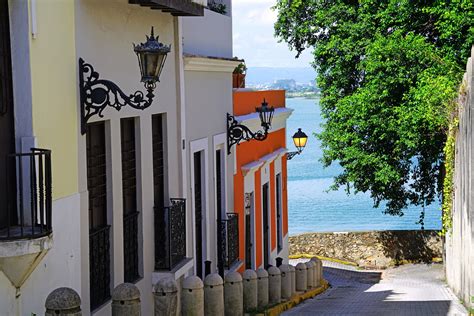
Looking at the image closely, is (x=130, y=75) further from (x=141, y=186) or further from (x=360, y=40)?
(x=360, y=40)

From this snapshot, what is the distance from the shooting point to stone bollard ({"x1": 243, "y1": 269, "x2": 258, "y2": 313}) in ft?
44.4

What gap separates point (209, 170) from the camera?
605 inches

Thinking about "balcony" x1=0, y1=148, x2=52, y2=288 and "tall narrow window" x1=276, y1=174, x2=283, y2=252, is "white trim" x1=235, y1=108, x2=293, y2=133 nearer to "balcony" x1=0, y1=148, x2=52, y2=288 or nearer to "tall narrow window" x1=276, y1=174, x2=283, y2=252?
"tall narrow window" x1=276, y1=174, x2=283, y2=252

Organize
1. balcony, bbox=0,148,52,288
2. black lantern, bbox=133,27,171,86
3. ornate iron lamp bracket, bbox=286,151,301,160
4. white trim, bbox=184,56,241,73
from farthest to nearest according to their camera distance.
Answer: ornate iron lamp bracket, bbox=286,151,301,160 → white trim, bbox=184,56,241,73 → black lantern, bbox=133,27,171,86 → balcony, bbox=0,148,52,288

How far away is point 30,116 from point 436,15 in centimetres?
1640

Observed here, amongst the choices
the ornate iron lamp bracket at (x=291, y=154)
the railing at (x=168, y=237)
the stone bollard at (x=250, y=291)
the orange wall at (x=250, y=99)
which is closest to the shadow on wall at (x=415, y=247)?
the ornate iron lamp bracket at (x=291, y=154)

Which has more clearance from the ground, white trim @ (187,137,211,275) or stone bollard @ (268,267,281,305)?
white trim @ (187,137,211,275)

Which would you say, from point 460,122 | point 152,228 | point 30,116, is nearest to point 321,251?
point 460,122

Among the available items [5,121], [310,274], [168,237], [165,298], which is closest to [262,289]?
[168,237]

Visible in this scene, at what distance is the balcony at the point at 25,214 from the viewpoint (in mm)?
6775

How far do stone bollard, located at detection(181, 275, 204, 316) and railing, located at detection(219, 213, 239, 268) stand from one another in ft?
15.0

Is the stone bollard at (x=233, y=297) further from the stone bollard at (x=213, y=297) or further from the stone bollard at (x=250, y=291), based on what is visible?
the stone bollard at (x=250, y=291)

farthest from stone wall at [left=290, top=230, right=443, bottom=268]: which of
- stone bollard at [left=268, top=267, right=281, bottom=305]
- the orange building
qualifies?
stone bollard at [left=268, top=267, right=281, bottom=305]

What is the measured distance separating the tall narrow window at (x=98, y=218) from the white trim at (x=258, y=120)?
7.26 m
